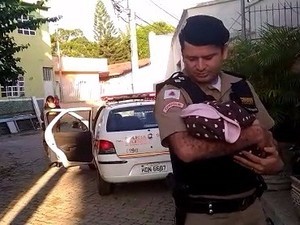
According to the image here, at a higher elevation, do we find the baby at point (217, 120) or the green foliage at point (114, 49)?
the green foliage at point (114, 49)

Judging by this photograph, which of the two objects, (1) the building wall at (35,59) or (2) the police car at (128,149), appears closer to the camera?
(2) the police car at (128,149)

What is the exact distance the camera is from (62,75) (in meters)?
37.9

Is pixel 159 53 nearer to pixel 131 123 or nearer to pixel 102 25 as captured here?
pixel 131 123

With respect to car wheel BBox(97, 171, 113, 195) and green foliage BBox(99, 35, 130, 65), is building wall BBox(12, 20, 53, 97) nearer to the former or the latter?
car wheel BBox(97, 171, 113, 195)

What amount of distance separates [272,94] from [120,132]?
254 centimetres

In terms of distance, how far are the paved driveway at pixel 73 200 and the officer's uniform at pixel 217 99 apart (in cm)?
392

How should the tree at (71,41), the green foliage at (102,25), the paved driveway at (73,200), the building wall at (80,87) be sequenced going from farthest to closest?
1. the tree at (71,41)
2. the green foliage at (102,25)
3. the building wall at (80,87)
4. the paved driveway at (73,200)

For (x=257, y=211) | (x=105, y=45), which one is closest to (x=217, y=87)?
(x=257, y=211)

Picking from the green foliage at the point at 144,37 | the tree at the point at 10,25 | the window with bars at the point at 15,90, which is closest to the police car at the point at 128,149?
the tree at the point at 10,25

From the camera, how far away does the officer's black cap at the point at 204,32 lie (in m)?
2.11

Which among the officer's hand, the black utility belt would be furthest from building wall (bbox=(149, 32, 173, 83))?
the officer's hand

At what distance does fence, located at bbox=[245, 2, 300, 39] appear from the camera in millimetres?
8584

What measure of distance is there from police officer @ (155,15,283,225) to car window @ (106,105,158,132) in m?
5.40

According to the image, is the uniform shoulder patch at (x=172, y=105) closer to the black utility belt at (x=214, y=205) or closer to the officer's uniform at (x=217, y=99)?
the officer's uniform at (x=217, y=99)
